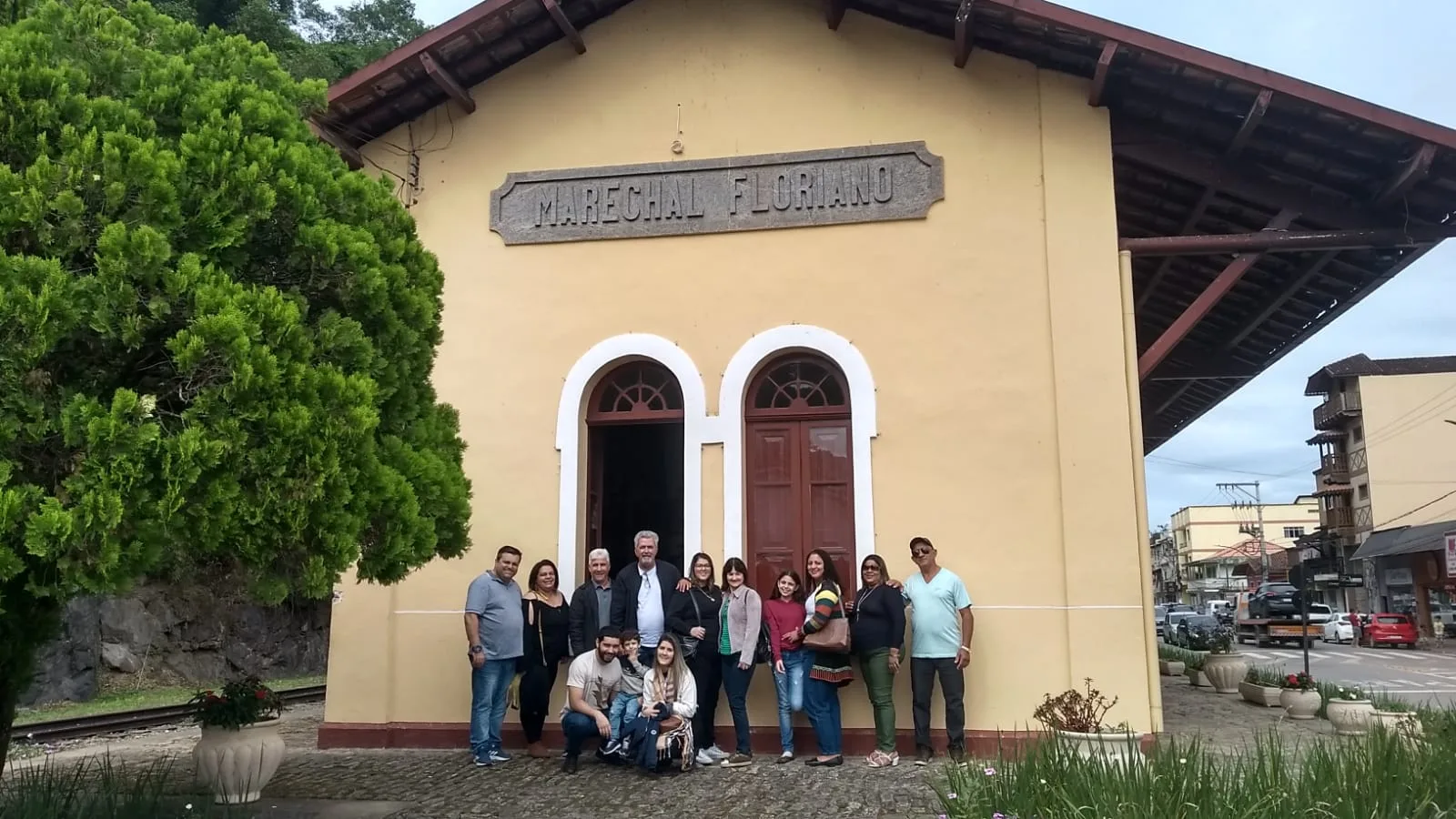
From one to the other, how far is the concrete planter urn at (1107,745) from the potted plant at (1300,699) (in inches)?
224

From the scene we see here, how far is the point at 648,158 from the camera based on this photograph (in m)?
9.20

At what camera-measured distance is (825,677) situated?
7527 millimetres

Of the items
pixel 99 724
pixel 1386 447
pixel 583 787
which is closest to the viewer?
pixel 583 787

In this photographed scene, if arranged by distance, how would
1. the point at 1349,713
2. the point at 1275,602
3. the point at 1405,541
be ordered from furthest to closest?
the point at 1405,541 → the point at 1275,602 → the point at 1349,713

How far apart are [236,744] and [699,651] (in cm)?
318

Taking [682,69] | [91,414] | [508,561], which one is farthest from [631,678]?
[682,69]

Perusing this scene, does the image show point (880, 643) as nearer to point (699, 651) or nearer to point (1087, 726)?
point (699, 651)

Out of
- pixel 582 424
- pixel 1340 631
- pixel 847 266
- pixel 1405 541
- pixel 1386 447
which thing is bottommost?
pixel 1340 631

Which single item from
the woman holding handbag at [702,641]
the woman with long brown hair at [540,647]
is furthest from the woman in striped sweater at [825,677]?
the woman with long brown hair at [540,647]

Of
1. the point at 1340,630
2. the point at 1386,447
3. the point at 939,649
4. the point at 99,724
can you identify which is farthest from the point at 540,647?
the point at 1386,447

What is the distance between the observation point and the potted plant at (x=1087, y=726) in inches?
205

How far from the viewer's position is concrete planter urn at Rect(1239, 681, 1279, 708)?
A: 37.6 ft

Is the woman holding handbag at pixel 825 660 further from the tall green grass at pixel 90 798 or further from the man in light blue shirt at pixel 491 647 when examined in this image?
the tall green grass at pixel 90 798

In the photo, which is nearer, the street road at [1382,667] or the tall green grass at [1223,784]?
the tall green grass at [1223,784]
